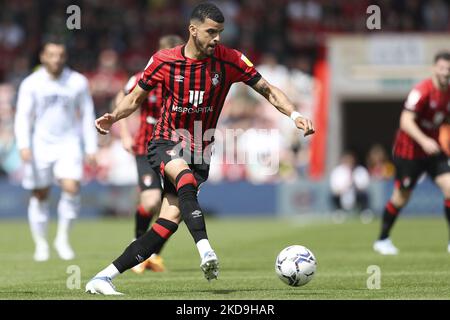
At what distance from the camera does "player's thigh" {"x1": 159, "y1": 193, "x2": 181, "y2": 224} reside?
8586mm

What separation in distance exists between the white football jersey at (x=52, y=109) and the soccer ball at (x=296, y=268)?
4871mm

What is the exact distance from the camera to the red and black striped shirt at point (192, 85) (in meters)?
8.61

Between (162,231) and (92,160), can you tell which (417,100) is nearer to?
(92,160)

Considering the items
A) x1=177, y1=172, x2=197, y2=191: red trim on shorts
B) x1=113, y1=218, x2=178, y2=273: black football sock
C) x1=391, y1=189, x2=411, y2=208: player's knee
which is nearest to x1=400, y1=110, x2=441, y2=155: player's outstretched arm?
x1=391, y1=189, x2=411, y2=208: player's knee

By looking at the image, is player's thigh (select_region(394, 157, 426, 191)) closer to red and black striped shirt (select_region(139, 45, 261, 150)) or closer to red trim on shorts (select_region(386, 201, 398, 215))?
red trim on shorts (select_region(386, 201, 398, 215))

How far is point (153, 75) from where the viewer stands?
8641 mm

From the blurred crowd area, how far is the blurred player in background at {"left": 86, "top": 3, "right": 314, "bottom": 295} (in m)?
16.2

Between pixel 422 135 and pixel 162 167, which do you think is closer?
pixel 162 167

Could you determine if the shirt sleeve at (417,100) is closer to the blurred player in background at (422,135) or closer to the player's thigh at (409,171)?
the blurred player in background at (422,135)

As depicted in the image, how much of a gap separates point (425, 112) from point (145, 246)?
5.64 meters

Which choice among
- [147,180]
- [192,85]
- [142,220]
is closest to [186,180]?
[192,85]

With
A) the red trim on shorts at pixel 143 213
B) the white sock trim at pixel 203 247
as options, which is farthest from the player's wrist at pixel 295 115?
the red trim on shorts at pixel 143 213

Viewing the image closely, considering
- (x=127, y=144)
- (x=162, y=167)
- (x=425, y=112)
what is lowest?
(x=162, y=167)
